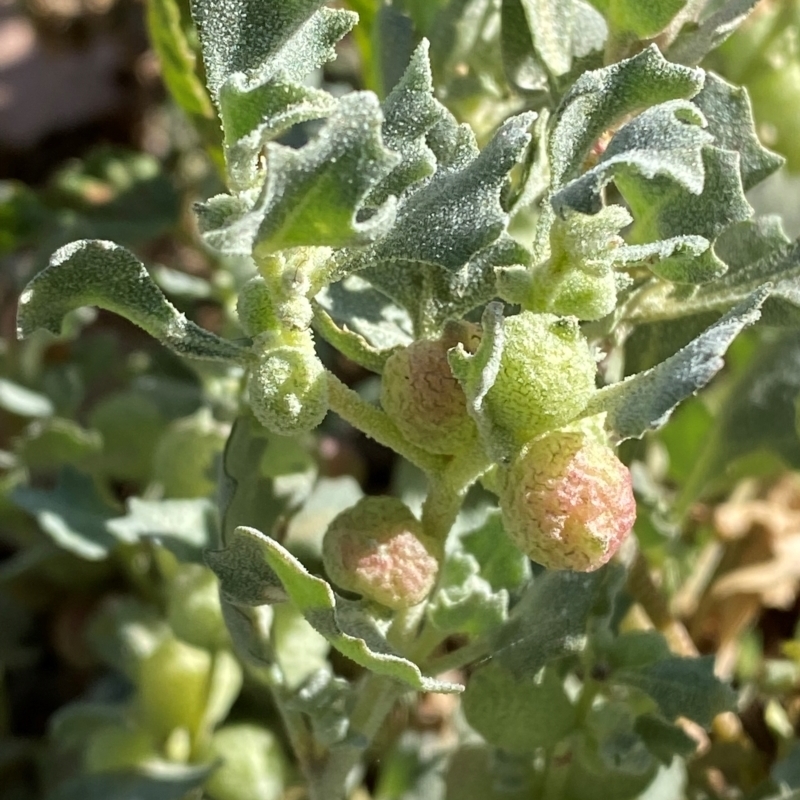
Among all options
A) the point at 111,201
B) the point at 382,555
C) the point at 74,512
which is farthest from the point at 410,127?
the point at 111,201

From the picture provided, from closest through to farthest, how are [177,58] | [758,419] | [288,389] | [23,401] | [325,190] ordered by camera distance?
[325,190]
[288,389]
[177,58]
[758,419]
[23,401]

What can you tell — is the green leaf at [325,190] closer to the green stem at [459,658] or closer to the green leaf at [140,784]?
the green stem at [459,658]

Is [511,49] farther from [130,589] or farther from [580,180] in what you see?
[130,589]

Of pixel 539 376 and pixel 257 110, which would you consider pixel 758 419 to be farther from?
pixel 257 110

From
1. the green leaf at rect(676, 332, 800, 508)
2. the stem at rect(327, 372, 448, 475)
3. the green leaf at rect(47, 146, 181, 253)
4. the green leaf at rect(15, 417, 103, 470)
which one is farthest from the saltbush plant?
the green leaf at rect(47, 146, 181, 253)

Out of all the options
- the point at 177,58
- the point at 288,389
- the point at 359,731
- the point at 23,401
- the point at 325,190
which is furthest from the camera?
the point at 23,401

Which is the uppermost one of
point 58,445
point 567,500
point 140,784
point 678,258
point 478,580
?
point 678,258

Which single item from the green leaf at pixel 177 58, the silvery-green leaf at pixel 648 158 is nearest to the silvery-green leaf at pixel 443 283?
the silvery-green leaf at pixel 648 158

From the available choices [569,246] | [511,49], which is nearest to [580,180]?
[569,246]
